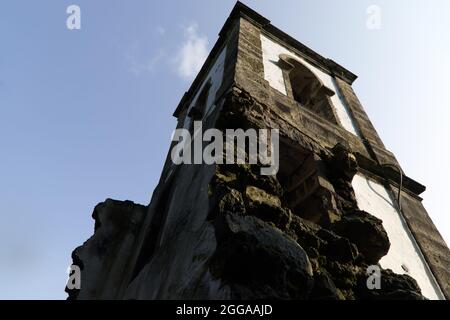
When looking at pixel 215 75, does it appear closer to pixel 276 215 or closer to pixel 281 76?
pixel 281 76

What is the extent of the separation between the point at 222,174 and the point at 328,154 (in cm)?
182

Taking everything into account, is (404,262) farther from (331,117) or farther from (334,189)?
(331,117)

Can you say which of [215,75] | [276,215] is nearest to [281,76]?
[215,75]

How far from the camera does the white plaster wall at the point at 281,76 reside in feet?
19.4

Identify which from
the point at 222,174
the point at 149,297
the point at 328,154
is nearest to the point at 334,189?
the point at 328,154

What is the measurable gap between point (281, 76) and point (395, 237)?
2841 mm

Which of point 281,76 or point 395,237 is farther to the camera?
point 281,76

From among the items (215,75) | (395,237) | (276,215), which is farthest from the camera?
(215,75)

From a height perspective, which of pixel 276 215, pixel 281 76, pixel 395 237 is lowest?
pixel 276 215

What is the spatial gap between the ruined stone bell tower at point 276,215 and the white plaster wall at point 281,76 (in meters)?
0.03

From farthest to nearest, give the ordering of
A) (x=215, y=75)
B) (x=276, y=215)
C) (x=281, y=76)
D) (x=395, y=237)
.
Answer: (x=215, y=75)
(x=281, y=76)
(x=395, y=237)
(x=276, y=215)

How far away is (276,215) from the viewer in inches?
109

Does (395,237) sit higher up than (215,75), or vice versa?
(215,75)

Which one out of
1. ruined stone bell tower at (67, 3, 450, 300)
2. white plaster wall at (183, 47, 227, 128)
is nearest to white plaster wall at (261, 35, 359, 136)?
ruined stone bell tower at (67, 3, 450, 300)
